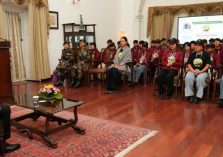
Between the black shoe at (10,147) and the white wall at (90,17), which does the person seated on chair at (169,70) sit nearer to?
the black shoe at (10,147)

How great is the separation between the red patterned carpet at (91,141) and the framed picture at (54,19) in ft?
12.9

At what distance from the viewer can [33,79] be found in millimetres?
6668

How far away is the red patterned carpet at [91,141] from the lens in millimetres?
2596

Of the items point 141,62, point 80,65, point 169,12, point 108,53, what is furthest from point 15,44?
point 169,12

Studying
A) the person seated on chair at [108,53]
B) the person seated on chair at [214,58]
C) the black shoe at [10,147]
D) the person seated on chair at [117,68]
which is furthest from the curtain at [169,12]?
the black shoe at [10,147]

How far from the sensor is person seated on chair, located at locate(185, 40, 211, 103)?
14.6ft

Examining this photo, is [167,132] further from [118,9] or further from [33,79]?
[118,9]

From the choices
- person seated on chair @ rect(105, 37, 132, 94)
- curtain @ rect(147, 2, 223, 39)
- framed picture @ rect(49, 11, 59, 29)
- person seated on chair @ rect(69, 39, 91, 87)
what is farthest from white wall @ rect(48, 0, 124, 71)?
person seated on chair @ rect(105, 37, 132, 94)

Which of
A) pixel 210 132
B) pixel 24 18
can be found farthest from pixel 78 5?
pixel 210 132

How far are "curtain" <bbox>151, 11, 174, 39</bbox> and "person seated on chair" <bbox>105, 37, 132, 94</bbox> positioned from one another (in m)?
2.93

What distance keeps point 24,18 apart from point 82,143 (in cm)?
481

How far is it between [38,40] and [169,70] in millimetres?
3427

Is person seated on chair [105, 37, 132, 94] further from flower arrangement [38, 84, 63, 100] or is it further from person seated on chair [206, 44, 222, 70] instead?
flower arrangement [38, 84, 63, 100]

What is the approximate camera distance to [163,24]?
812cm
